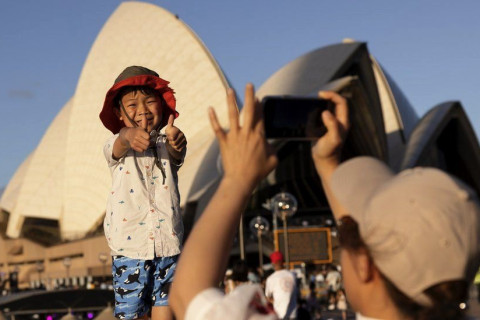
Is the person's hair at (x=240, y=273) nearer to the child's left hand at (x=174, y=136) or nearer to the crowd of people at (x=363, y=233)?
the child's left hand at (x=174, y=136)

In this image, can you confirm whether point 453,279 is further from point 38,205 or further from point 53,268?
point 53,268

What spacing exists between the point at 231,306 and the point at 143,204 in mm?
2015

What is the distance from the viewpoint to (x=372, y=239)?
42.9 inches

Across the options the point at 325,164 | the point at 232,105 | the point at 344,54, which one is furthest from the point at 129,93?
the point at 344,54

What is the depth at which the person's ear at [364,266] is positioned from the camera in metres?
1.14

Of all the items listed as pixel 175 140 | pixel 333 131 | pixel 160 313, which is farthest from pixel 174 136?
pixel 333 131

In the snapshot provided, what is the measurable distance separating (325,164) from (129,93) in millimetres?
1769

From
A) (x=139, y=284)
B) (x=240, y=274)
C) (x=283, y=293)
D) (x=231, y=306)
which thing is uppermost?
(x=231, y=306)

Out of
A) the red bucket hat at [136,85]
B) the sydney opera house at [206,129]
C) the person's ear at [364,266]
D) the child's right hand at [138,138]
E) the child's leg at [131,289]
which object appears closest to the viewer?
the person's ear at [364,266]

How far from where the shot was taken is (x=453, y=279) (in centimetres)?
106

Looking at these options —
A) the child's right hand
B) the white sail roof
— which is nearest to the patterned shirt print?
the child's right hand

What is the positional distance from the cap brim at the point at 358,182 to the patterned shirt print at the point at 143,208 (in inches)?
74.2

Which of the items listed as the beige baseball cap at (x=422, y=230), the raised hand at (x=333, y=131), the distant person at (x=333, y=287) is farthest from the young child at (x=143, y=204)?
the distant person at (x=333, y=287)

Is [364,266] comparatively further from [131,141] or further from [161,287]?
[161,287]
